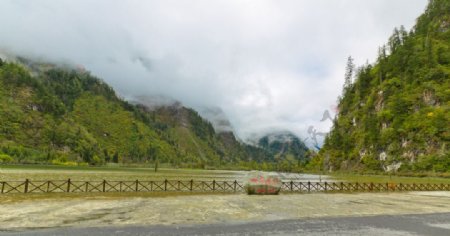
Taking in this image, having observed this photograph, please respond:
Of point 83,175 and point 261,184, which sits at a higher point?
point 261,184

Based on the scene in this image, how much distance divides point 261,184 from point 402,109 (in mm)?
113271

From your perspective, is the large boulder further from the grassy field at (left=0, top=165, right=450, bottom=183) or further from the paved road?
the grassy field at (left=0, top=165, right=450, bottom=183)

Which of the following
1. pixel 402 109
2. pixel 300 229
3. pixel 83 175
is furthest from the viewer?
pixel 402 109

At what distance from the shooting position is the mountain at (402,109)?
11094 cm

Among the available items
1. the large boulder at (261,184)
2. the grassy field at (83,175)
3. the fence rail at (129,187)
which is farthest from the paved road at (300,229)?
the grassy field at (83,175)

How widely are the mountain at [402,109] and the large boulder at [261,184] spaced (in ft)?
280

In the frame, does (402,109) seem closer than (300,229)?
No

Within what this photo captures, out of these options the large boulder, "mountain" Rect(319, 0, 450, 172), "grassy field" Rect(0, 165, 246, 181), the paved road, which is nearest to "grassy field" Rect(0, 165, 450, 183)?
"grassy field" Rect(0, 165, 246, 181)

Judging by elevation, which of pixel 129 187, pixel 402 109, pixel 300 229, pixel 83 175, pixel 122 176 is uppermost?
pixel 402 109

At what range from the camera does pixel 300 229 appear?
17438mm

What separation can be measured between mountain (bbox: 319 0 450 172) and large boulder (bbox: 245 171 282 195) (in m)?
85.4

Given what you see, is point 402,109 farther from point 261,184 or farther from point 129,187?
point 129,187

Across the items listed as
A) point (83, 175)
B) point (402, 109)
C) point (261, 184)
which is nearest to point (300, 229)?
point (261, 184)

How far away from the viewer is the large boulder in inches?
1580
